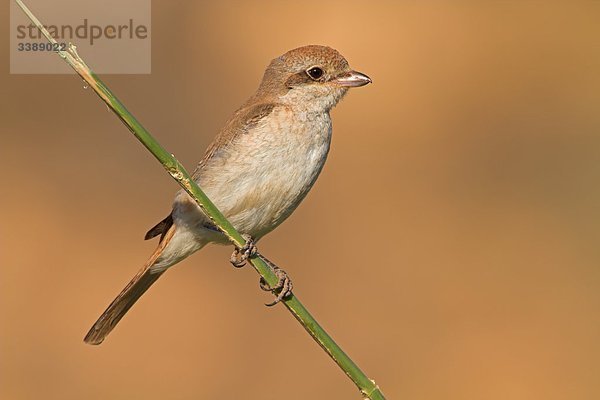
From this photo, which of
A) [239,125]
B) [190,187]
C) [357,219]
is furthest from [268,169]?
[357,219]

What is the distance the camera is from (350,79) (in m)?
4.13

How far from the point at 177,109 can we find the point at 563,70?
14.5 feet

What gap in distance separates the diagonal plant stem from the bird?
101cm

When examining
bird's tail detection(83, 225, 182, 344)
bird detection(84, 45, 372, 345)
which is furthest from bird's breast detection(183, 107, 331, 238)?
bird's tail detection(83, 225, 182, 344)

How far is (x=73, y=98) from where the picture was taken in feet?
34.0

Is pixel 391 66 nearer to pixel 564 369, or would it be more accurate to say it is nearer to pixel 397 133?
pixel 397 133

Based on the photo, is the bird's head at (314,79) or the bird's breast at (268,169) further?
the bird's head at (314,79)

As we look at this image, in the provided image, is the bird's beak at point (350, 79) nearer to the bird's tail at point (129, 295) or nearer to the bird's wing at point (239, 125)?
the bird's wing at point (239, 125)

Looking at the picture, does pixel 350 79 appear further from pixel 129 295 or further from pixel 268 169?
pixel 129 295

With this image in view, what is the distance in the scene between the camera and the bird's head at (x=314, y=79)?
4102 millimetres

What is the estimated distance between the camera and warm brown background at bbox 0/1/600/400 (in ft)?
24.3

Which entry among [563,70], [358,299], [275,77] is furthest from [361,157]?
[275,77]

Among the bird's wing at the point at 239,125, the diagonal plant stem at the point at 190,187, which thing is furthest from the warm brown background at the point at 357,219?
the diagonal plant stem at the point at 190,187

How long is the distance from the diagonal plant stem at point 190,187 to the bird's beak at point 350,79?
4.83 ft
